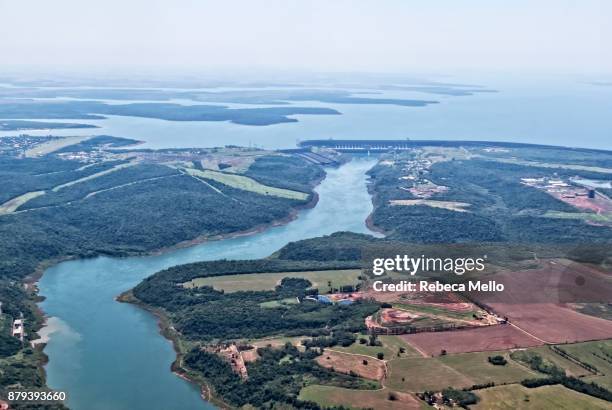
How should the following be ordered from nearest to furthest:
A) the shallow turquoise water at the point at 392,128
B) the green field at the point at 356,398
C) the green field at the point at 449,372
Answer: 1. the green field at the point at 356,398
2. the green field at the point at 449,372
3. the shallow turquoise water at the point at 392,128

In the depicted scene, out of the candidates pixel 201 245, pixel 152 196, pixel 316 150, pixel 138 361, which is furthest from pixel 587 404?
pixel 316 150

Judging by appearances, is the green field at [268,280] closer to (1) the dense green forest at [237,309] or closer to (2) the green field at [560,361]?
(1) the dense green forest at [237,309]

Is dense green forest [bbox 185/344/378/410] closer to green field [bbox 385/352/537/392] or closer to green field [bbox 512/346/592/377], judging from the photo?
green field [bbox 385/352/537/392]

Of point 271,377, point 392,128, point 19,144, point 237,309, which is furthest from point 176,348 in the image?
point 392,128

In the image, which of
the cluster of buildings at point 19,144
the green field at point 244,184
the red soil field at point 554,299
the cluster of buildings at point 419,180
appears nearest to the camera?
the red soil field at point 554,299

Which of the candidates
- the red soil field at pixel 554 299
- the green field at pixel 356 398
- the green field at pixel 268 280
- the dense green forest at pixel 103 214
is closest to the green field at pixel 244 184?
the dense green forest at pixel 103 214

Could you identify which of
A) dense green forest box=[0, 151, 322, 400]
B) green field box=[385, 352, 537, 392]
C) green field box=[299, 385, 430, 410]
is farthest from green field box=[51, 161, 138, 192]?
green field box=[385, 352, 537, 392]
